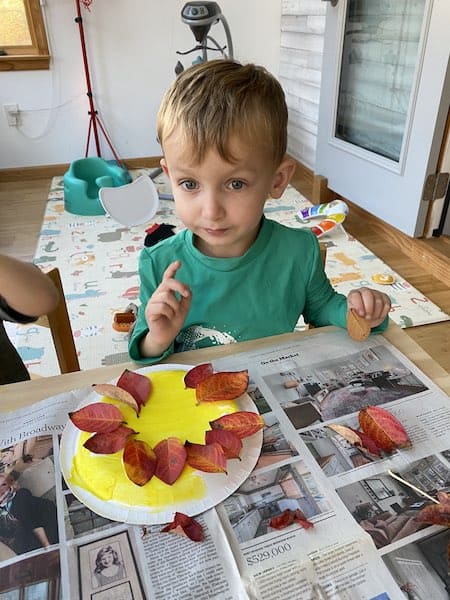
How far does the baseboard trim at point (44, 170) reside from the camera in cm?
306

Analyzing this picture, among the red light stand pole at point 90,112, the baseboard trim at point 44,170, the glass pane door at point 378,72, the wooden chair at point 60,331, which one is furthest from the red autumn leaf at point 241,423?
the baseboard trim at point 44,170

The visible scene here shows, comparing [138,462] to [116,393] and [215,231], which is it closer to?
[116,393]

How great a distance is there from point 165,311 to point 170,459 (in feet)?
0.61

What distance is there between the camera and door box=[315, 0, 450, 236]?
169 cm

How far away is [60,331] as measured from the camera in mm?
887

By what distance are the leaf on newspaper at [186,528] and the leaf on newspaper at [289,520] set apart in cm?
6

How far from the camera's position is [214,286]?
78cm

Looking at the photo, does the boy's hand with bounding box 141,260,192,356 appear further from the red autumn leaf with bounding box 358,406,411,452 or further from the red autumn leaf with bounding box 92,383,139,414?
the red autumn leaf with bounding box 358,406,411,452

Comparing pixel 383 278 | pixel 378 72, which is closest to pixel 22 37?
pixel 378 72

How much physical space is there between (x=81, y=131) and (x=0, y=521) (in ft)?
9.71

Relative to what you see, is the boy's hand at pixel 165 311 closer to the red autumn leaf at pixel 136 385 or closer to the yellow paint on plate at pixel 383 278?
the red autumn leaf at pixel 136 385

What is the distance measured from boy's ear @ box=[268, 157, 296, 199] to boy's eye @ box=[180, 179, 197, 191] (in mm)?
132

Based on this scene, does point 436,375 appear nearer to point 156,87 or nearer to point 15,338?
→ point 15,338

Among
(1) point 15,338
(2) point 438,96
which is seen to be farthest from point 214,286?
(2) point 438,96
